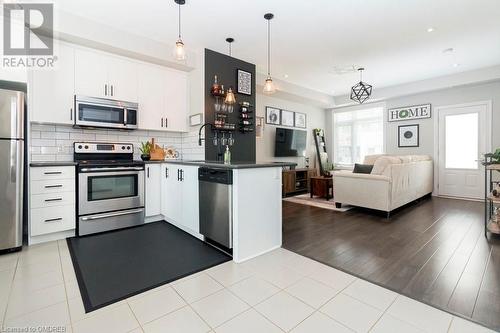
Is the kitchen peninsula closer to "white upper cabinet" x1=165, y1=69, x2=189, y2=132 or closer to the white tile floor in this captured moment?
the white tile floor

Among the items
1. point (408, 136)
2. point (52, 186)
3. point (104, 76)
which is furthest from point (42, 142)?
point (408, 136)

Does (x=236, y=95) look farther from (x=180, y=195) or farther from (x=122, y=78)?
(x=180, y=195)

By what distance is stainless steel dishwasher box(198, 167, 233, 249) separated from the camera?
95.0 inches

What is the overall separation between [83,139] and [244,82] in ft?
8.94

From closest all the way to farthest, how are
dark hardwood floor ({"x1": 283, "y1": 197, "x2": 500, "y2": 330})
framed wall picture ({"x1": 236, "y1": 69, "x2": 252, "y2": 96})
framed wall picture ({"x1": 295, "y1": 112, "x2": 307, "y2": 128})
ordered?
dark hardwood floor ({"x1": 283, "y1": 197, "x2": 500, "y2": 330})
framed wall picture ({"x1": 236, "y1": 69, "x2": 252, "y2": 96})
framed wall picture ({"x1": 295, "y1": 112, "x2": 307, "y2": 128})

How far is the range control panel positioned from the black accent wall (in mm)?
1201

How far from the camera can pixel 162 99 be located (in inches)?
154

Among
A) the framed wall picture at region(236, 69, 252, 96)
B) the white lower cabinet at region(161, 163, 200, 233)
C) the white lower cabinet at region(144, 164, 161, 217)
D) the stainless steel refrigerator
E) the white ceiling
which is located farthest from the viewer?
the framed wall picture at region(236, 69, 252, 96)

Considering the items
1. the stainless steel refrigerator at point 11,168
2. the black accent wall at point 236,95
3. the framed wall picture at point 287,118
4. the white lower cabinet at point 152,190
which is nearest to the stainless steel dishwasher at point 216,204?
the white lower cabinet at point 152,190

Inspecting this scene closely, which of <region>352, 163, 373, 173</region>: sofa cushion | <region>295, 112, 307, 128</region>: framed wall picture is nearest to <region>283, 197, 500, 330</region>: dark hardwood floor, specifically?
<region>352, 163, 373, 173</region>: sofa cushion

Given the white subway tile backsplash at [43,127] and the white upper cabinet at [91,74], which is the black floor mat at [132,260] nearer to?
the white subway tile backsplash at [43,127]

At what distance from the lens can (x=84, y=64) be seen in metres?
3.24

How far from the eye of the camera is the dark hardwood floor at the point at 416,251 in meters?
1.80

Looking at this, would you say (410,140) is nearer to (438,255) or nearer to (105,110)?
(438,255)
